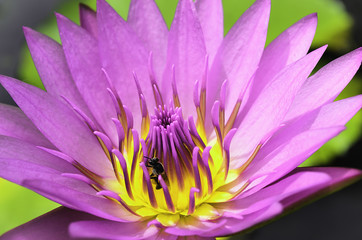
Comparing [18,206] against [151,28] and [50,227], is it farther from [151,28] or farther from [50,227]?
[151,28]

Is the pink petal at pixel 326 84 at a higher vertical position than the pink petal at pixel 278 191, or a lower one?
higher

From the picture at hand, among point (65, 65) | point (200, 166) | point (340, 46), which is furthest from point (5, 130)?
point (340, 46)

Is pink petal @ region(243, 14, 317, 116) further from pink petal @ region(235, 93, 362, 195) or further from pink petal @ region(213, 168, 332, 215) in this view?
pink petal @ region(213, 168, 332, 215)

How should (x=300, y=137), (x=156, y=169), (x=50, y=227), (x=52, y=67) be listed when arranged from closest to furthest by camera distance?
1. (x=300, y=137)
2. (x=50, y=227)
3. (x=156, y=169)
4. (x=52, y=67)

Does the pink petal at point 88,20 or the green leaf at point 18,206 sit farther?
the green leaf at point 18,206

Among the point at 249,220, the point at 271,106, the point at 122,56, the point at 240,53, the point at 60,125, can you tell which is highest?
the point at 122,56

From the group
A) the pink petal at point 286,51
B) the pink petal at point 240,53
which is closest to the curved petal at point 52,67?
the pink petal at point 240,53

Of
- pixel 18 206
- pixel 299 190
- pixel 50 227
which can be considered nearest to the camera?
pixel 299 190

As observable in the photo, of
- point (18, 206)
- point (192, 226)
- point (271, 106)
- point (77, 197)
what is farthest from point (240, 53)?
point (18, 206)

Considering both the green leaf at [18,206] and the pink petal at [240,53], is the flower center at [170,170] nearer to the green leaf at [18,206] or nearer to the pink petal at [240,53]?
the pink petal at [240,53]
